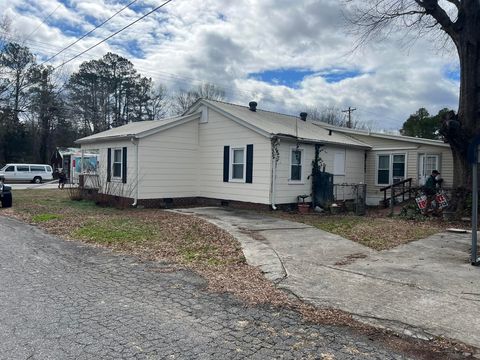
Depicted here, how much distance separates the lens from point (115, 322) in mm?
4219

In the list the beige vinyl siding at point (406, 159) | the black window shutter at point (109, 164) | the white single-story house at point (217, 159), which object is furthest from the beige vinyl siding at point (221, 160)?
the beige vinyl siding at point (406, 159)

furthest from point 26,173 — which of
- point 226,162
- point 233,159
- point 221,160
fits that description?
point 233,159

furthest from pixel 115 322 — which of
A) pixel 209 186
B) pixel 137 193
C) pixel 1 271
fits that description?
pixel 209 186

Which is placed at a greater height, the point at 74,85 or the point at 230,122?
the point at 74,85

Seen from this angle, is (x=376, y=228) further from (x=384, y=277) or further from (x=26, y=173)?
(x=26, y=173)

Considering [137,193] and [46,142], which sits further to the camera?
[46,142]

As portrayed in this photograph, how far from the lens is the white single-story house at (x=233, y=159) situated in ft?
48.3

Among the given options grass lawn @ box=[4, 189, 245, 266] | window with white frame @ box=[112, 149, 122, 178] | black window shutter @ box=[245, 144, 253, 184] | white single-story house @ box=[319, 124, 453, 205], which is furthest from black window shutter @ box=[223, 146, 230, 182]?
white single-story house @ box=[319, 124, 453, 205]

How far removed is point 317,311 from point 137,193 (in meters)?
11.9

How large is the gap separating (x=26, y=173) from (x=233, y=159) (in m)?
27.9

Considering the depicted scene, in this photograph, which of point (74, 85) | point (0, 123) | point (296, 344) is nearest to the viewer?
point (296, 344)

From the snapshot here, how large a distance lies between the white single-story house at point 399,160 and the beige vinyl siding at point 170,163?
7719 mm

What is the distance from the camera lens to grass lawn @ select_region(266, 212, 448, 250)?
29.9ft

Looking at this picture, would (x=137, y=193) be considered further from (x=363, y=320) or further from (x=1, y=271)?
(x=363, y=320)
